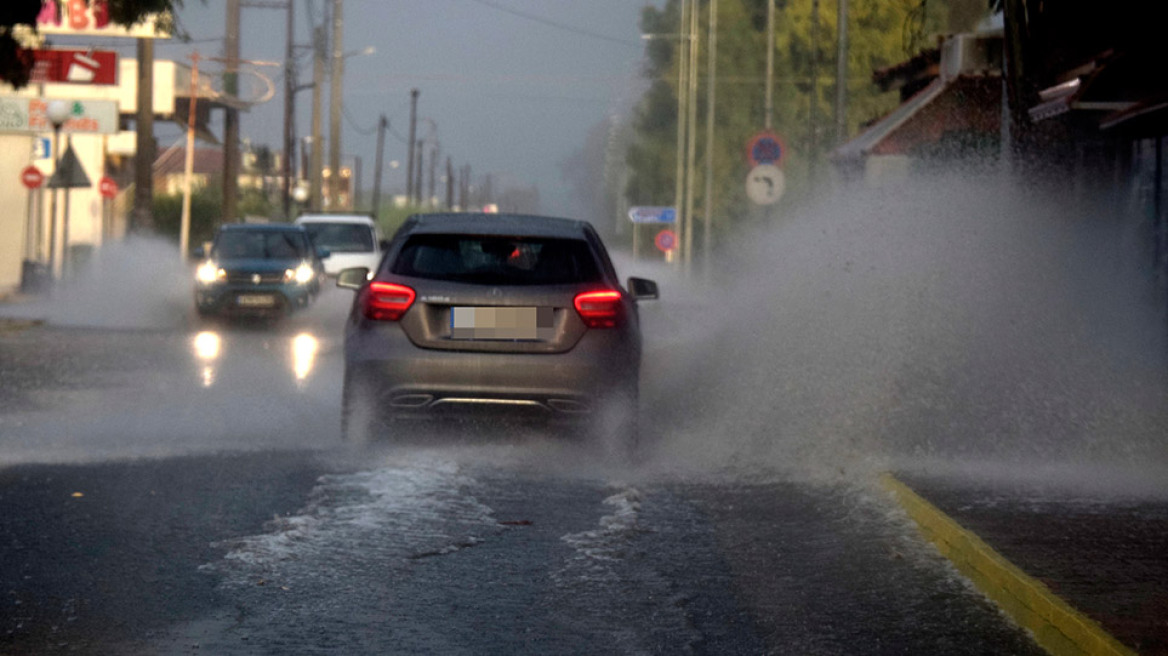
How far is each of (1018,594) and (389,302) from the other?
4.95 metres

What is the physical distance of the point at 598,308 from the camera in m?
10.3

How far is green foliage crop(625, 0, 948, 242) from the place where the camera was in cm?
4534

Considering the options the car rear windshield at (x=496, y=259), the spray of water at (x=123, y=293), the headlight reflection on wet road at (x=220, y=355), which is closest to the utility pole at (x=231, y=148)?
the spray of water at (x=123, y=293)

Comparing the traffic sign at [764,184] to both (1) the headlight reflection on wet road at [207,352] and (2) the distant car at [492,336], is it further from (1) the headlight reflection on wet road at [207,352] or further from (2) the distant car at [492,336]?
A: (2) the distant car at [492,336]

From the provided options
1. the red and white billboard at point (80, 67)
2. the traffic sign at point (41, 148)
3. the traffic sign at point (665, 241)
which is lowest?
the traffic sign at point (665, 241)

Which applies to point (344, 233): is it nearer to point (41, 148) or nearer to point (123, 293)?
point (123, 293)

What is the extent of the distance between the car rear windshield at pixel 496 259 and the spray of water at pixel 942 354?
4.66 ft

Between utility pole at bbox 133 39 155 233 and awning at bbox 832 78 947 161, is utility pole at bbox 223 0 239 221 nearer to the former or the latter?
utility pole at bbox 133 39 155 233

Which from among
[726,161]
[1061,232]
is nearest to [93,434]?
[1061,232]

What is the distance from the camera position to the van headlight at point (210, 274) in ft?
80.3

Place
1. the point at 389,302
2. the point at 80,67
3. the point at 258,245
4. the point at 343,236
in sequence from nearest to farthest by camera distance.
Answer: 1. the point at 389,302
2. the point at 258,245
3. the point at 343,236
4. the point at 80,67

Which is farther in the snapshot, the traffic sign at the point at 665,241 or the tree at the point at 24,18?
the traffic sign at the point at 665,241

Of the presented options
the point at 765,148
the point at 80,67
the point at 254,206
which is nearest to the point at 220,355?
the point at 765,148

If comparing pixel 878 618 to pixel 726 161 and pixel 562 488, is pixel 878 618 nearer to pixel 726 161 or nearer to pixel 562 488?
pixel 562 488
